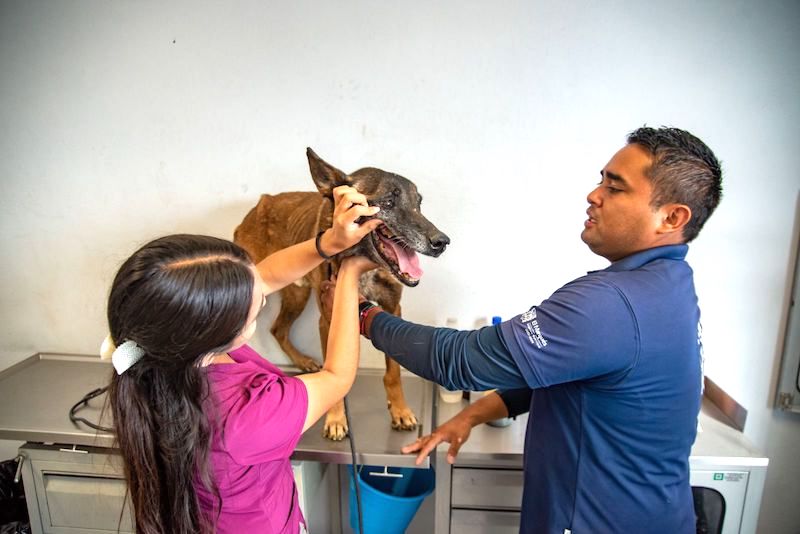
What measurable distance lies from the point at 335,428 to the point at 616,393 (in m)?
1.00

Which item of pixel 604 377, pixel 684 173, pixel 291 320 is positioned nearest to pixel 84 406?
pixel 291 320

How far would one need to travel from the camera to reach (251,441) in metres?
1.06

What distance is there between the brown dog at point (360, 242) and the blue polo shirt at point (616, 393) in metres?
0.37

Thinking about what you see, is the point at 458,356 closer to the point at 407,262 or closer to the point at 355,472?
the point at 407,262

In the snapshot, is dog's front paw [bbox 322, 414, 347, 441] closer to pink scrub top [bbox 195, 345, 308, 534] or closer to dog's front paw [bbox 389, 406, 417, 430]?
dog's front paw [bbox 389, 406, 417, 430]

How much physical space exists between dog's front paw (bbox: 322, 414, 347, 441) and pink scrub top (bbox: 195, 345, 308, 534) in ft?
1.50

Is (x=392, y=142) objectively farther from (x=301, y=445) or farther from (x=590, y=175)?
(x=301, y=445)

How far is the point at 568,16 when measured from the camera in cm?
186

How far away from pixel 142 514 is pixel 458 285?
1.46 metres

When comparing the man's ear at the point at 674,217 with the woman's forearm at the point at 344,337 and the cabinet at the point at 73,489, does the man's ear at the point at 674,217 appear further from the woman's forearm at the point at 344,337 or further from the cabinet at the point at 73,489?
the cabinet at the point at 73,489

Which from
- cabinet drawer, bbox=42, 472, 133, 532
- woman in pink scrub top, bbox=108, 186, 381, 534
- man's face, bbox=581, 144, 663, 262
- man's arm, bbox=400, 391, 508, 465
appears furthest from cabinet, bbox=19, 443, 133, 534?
man's face, bbox=581, 144, 663, 262

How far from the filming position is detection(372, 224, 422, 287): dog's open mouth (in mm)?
1331

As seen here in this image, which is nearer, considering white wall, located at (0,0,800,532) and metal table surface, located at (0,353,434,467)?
metal table surface, located at (0,353,434,467)

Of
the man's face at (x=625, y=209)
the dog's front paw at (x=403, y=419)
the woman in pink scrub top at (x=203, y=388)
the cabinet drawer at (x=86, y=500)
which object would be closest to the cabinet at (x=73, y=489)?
the cabinet drawer at (x=86, y=500)
